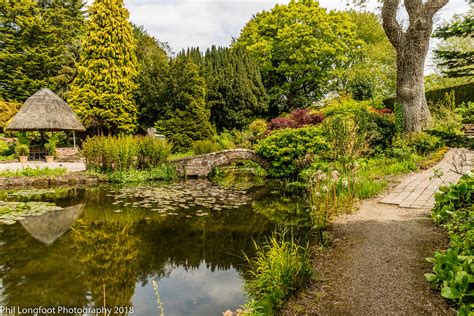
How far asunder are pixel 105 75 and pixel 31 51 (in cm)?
924

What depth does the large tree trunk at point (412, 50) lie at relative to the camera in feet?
37.4

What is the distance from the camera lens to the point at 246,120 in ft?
69.7

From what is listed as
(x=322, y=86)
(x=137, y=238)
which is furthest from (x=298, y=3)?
(x=137, y=238)

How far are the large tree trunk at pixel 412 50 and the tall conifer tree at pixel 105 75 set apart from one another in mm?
14605

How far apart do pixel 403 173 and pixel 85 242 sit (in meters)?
8.31

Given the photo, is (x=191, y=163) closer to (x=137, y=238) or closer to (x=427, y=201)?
(x=137, y=238)

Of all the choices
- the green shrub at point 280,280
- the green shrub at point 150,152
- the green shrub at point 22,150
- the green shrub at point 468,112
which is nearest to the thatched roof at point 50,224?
the green shrub at point 280,280

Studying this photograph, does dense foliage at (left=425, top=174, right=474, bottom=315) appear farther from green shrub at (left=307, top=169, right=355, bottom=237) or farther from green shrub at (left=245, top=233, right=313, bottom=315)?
green shrub at (left=307, top=169, right=355, bottom=237)

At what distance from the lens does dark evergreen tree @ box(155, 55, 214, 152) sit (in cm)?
1788

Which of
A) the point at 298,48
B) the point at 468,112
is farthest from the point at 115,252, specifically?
the point at 298,48

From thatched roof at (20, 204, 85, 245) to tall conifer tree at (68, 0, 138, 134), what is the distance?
12343mm

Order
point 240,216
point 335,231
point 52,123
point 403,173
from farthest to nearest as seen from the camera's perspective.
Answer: point 52,123 < point 403,173 < point 240,216 < point 335,231

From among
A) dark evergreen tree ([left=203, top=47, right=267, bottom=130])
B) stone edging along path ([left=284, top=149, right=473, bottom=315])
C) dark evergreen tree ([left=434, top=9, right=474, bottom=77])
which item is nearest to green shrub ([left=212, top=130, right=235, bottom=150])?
dark evergreen tree ([left=203, top=47, right=267, bottom=130])

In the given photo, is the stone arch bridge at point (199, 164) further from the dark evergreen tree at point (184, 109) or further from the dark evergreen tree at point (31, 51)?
the dark evergreen tree at point (31, 51)
